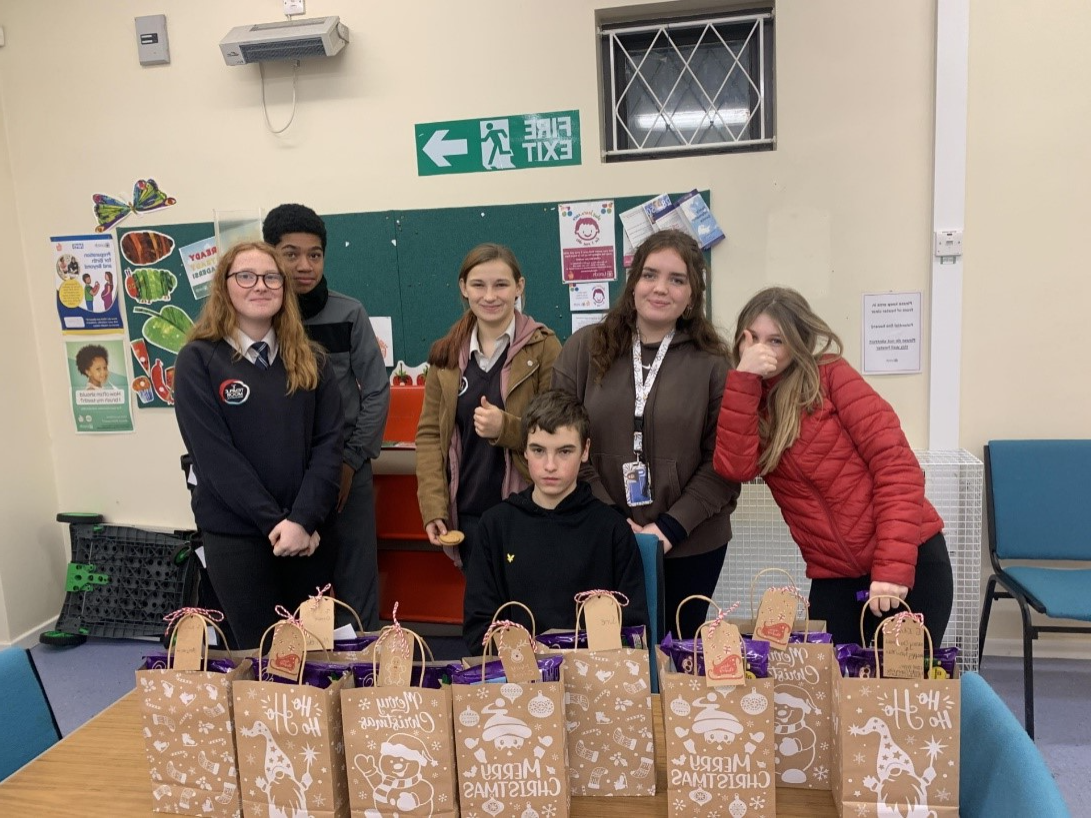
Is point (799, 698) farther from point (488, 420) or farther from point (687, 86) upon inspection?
point (687, 86)

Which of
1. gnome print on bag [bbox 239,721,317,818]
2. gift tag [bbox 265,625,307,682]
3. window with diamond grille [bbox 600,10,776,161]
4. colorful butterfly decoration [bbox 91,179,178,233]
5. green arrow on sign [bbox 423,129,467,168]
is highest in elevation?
window with diamond grille [bbox 600,10,776,161]

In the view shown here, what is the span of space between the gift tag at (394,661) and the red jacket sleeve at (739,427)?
91cm

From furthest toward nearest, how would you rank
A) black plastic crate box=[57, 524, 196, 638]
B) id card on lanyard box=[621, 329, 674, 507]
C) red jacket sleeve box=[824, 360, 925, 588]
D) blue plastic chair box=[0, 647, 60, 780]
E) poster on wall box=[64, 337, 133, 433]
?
poster on wall box=[64, 337, 133, 433] → black plastic crate box=[57, 524, 196, 638] → id card on lanyard box=[621, 329, 674, 507] → red jacket sleeve box=[824, 360, 925, 588] → blue plastic chair box=[0, 647, 60, 780]

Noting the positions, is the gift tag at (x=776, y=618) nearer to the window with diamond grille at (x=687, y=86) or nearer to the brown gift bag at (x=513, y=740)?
the brown gift bag at (x=513, y=740)

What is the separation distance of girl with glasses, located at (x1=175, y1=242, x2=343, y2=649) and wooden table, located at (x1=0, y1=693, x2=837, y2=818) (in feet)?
2.16

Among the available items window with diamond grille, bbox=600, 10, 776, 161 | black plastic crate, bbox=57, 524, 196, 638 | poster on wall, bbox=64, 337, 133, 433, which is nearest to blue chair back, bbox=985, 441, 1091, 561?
window with diamond grille, bbox=600, 10, 776, 161

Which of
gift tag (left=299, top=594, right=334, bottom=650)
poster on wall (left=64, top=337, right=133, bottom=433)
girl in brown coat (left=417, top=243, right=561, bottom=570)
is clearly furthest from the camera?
poster on wall (left=64, top=337, right=133, bottom=433)

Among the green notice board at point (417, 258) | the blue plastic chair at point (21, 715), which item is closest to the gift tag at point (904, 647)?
the blue plastic chair at point (21, 715)

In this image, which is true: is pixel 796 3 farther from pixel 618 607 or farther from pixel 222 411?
pixel 618 607

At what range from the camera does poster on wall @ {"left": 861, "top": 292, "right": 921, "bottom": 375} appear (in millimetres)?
2820

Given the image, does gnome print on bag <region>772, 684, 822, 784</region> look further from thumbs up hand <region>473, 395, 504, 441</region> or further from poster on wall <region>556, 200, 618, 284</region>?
poster on wall <region>556, 200, 618, 284</region>

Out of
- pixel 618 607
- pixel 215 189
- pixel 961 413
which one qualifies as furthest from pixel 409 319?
pixel 618 607

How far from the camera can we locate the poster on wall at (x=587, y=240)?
117 inches

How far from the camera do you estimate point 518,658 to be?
0.99 meters
